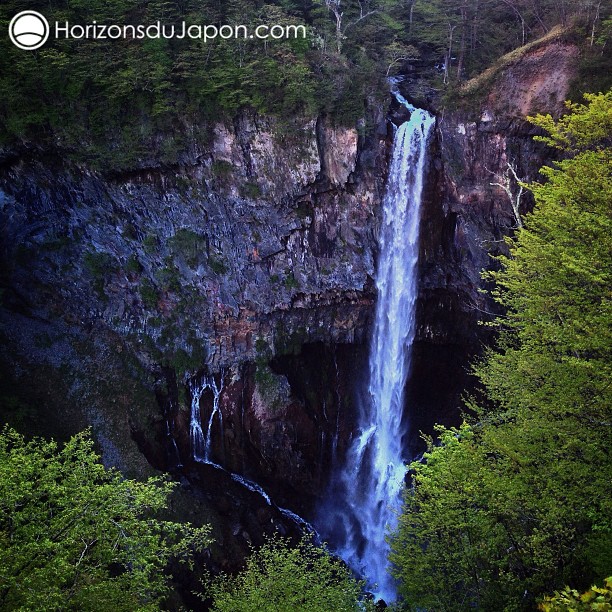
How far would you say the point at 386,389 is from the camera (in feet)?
80.1

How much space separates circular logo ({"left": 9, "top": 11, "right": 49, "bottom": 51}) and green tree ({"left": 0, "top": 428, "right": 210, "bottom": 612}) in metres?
17.3

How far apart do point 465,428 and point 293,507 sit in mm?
13166

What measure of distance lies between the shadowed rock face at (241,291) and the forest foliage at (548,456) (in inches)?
417

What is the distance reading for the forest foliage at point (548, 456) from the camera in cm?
920

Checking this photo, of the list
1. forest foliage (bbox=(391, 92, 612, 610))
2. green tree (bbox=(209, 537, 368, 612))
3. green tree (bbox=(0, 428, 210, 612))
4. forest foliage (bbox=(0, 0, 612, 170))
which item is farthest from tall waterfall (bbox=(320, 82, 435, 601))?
green tree (bbox=(0, 428, 210, 612))

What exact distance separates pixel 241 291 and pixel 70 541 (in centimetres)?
1604

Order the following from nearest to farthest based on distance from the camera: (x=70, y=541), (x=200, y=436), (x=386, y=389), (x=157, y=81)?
1. (x=70, y=541)
2. (x=157, y=81)
3. (x=386, y=389)
4. (x=200, y=436)

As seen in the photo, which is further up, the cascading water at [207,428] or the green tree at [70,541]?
the cascading water at [207,428]

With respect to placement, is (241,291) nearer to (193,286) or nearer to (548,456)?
(193,286)

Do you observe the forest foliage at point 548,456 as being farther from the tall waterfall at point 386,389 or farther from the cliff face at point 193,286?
the cliff face at point 193,286

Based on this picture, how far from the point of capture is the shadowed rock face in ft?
72.1

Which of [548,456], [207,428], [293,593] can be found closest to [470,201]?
[548,456]

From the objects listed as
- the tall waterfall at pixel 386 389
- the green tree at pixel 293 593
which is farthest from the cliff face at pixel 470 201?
the green tree at pixel 293 593

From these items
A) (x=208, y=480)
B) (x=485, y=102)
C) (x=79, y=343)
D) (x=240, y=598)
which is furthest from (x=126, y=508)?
(x=485, y=102)
